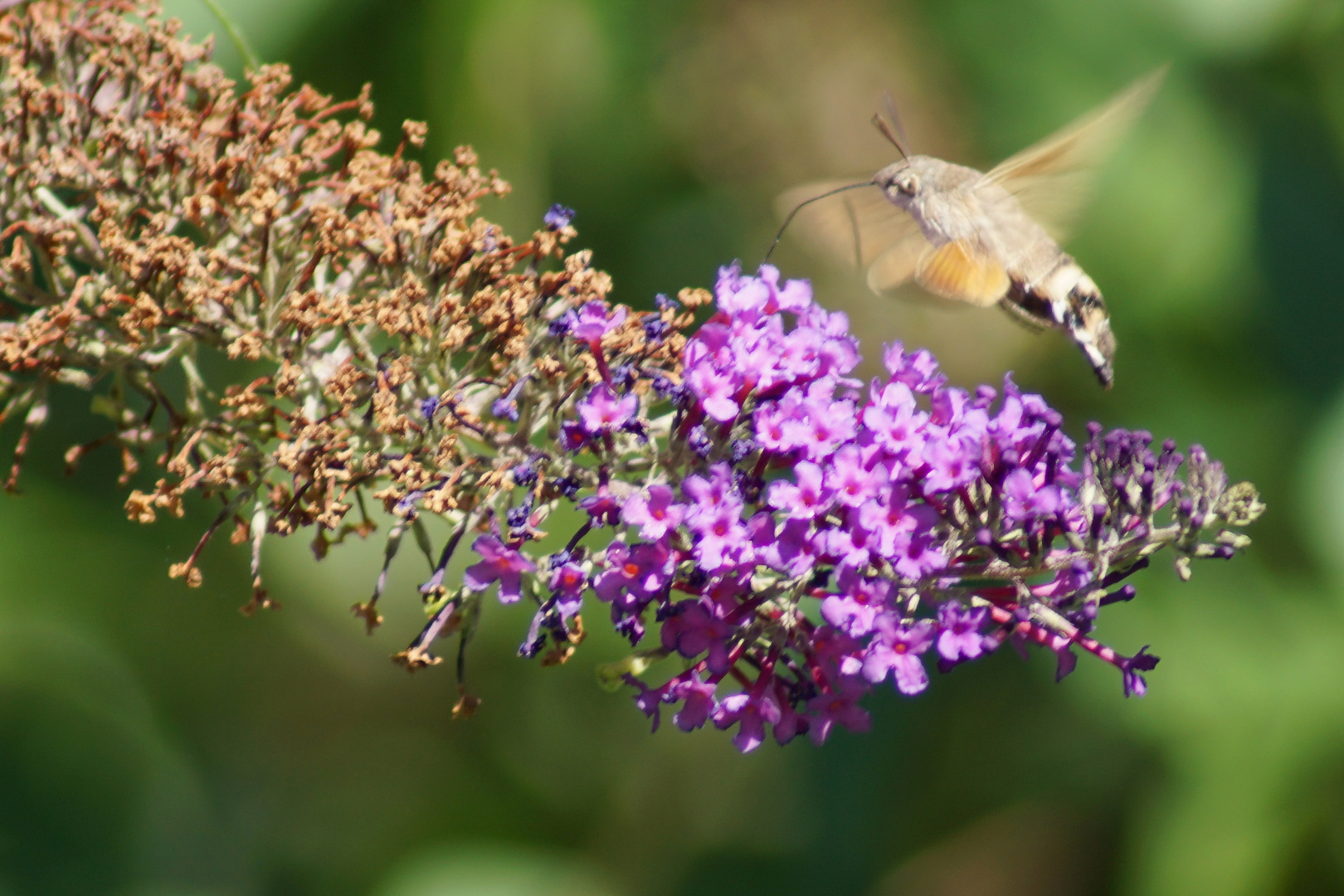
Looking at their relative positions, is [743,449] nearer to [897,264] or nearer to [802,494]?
[802,494]

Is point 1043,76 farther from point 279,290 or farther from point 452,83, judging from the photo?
point 279,290

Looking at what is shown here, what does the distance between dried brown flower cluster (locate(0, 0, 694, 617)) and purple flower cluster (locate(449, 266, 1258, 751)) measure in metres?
0.11

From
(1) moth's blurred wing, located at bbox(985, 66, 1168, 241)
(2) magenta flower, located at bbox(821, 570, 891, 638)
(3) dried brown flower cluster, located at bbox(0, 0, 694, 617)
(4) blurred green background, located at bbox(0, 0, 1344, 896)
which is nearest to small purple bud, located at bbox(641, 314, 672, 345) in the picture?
(3) dried brown flower cluster, located at bbox(0, 0, 694, 617)

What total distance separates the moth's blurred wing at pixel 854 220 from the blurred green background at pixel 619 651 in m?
1.43

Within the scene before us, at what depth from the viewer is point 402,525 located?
5.42 feet

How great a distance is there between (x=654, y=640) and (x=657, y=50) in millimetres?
2165

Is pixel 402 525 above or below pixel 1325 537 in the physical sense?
below

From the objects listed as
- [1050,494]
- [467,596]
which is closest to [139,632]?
[467,596]

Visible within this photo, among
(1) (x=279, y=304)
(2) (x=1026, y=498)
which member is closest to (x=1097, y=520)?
(2) (x=1026, y=498)

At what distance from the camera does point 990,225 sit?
7.32 feet

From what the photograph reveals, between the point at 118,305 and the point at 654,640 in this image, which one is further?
the point at 654,640

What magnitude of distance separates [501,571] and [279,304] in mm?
571

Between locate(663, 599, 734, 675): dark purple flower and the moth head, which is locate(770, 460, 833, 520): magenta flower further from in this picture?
the moth head

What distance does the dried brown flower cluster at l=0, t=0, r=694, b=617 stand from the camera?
1.68 metres
